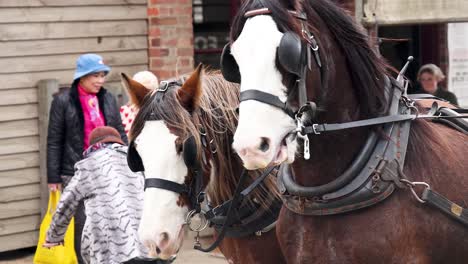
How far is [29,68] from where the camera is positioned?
9.31 meters

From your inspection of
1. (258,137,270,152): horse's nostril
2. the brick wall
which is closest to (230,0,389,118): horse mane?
(258,137,270,152): horse's nostril

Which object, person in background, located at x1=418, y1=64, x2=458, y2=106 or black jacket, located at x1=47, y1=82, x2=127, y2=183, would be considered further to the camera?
person in background, located at x1=418, y1=64, x2=458, y2=106

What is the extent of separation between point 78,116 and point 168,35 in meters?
2.09

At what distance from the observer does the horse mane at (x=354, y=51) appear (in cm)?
426

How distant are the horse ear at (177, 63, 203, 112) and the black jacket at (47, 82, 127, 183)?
3083mm

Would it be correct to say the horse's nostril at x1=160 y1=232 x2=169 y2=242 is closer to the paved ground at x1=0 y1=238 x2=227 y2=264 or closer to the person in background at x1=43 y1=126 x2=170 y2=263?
the person in background at x1=43 y1=126 x2=170 y2=263

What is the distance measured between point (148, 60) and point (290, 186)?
5.83m

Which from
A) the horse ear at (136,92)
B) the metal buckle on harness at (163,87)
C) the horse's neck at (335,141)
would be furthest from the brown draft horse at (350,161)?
the horse ear at (136,92)

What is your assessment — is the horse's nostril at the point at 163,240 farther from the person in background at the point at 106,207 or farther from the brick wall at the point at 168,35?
the brick wall at the point at 168,35

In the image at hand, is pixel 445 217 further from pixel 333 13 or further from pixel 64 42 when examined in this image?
pixel 64 42

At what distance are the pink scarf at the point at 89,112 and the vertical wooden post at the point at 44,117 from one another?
1.10 metres

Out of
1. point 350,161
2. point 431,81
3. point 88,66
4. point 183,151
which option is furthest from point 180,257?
point 350,161

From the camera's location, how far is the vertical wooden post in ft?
30.5

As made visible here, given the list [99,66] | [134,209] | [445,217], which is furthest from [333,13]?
[99,66]
